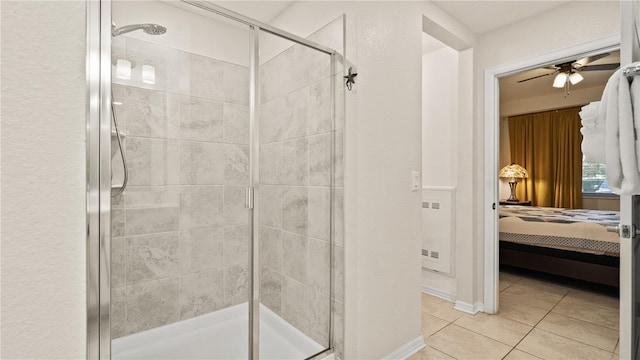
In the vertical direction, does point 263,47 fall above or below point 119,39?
above

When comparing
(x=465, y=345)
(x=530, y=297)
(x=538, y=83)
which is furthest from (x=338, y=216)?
(x=538, y=83)

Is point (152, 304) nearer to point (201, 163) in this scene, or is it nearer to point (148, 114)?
point (201, 163)

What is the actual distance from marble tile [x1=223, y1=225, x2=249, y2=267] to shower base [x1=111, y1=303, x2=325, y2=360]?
0.25 meters

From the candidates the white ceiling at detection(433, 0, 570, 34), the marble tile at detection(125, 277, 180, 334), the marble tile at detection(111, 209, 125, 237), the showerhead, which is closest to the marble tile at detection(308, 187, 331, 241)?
the marble tile at detection(125, 277, 180, 334)

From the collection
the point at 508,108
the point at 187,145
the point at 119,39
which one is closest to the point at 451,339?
the point at 187,145

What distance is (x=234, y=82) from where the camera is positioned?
5.36ft

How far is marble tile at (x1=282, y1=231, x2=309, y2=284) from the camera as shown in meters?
1.89

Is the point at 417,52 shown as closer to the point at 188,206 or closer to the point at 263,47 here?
the point at 263,47

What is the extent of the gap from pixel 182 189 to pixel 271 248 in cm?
58

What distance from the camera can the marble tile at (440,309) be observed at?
254 centimetres

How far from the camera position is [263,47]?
159 centimetres

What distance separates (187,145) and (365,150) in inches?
37.7

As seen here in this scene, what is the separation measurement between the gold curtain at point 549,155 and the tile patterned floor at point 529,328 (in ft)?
11.7

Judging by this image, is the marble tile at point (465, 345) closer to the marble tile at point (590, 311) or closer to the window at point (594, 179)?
the marble tile at point (590, 311)
